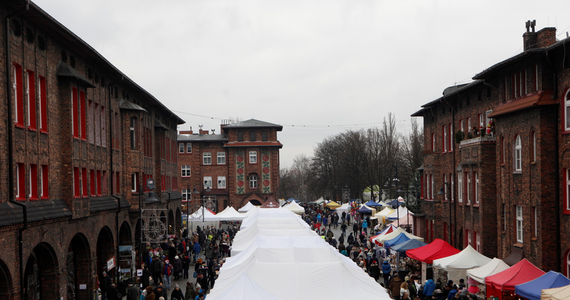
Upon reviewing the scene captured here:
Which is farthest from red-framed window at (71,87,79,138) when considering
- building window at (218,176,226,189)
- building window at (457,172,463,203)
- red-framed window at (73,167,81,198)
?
building window at (218,176,226,189)

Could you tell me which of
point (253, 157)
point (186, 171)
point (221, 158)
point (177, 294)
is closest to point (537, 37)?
point (177, 294)

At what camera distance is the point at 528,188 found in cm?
2150

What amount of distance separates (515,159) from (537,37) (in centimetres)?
546

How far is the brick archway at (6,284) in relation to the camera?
1608cm

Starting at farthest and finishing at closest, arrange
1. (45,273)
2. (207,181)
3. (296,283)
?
(207,181) < (45,273) < (296,283)

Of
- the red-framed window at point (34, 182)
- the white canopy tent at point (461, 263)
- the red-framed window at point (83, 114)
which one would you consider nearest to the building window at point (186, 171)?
the red-framed window at point (83, 114)

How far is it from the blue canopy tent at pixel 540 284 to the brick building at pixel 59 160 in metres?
14.0

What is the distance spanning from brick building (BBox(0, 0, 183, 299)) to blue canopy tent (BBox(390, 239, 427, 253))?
11941 mm

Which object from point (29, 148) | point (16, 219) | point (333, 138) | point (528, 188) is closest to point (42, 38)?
point (29, 148)

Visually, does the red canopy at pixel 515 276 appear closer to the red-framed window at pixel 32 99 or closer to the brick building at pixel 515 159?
the brick building at pixel 515 159

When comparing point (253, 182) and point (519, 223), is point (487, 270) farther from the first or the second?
point (253, 182)

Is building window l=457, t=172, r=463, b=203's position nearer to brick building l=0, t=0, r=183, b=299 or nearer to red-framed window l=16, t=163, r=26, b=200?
brick building l=0, t=0, r=183, b=299

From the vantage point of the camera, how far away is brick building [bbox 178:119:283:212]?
252ft

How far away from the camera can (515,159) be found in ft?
75.6
